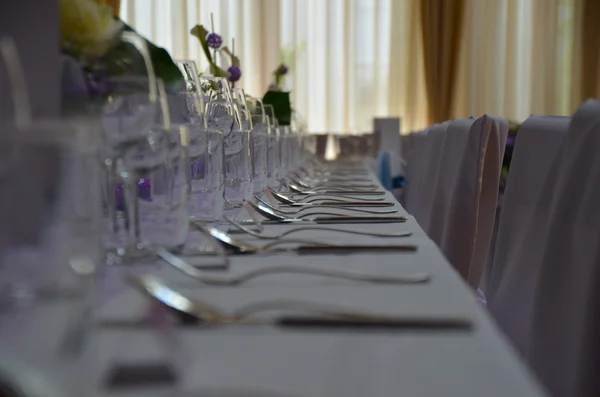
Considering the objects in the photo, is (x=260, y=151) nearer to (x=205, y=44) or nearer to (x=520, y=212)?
(x=520, y=212)

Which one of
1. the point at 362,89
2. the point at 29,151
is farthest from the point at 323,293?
the point at 362,89

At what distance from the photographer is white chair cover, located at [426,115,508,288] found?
173 cm

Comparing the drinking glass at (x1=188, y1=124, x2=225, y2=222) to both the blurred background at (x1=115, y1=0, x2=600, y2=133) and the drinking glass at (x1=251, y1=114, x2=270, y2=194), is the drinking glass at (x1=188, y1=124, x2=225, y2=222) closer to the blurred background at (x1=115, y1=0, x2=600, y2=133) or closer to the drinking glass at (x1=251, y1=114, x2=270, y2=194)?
the drinking glass at (x1=251, y1=114, x2=270, y2=194)

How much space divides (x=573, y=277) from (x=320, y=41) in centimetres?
558

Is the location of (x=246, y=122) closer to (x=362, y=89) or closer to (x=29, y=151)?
(x=29, y=151)

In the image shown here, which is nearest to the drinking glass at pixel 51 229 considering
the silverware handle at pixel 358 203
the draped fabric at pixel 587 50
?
the silverware handle at pixel 358 203

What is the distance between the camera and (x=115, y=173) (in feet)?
2.77

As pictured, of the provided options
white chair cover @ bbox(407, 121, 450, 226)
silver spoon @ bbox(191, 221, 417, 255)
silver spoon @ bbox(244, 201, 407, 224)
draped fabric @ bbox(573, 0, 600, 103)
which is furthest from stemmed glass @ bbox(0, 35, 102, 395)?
draped fabric @ bbox(573, 0, 600, 103)

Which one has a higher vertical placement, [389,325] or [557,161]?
[557,161]

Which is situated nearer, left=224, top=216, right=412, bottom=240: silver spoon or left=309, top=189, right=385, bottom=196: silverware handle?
left=224, top=216, right=412, bottom=240: silver spoon

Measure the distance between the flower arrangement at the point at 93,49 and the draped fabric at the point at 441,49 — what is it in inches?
221

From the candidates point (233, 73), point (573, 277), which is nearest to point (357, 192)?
point (573, 277)

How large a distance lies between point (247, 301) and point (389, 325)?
0.14m

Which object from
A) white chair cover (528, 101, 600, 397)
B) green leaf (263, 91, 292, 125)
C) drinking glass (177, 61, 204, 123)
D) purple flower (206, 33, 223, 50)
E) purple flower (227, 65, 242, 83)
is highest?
purple flower (206, 33, 223, 50)
